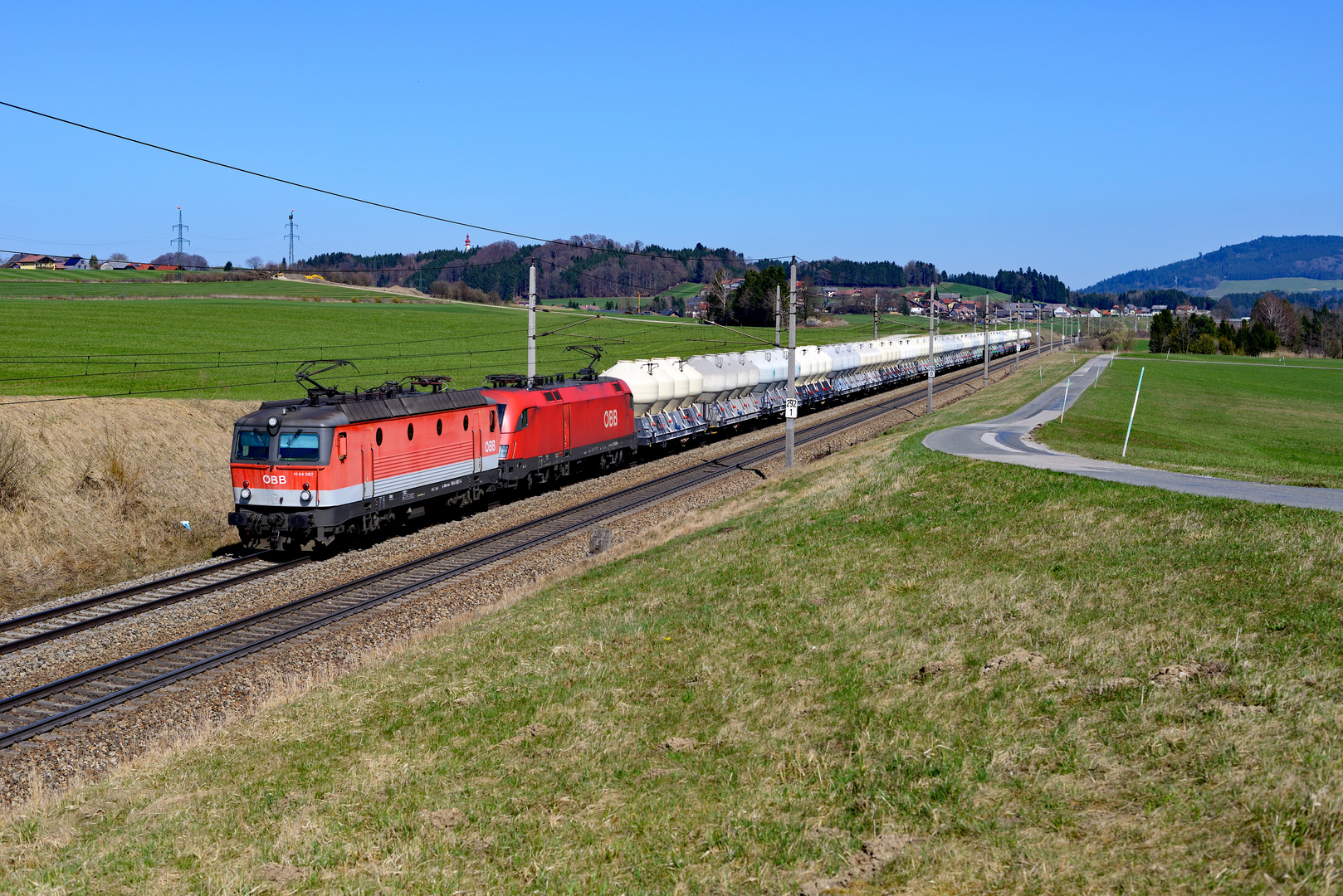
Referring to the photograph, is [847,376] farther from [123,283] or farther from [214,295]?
[123,283]

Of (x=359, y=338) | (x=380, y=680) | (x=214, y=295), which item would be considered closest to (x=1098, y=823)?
(x=380, y=680)

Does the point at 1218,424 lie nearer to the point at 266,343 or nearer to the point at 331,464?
the point at 331,464

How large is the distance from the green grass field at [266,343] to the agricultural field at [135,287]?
19.1 ft

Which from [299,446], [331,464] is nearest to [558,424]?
[331,464]

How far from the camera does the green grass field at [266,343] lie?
43906 millimetres

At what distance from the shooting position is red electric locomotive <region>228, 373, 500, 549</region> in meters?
24.4

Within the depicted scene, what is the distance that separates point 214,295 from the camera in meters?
101

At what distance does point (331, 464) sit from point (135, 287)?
3418 inches

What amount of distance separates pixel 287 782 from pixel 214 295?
333 feet

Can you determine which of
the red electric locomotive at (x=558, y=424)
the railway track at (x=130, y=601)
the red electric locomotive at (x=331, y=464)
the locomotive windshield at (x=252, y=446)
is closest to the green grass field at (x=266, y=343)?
the red electric locomotive at (x=558, y=424)

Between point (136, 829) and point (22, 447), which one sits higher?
point (22, 447)

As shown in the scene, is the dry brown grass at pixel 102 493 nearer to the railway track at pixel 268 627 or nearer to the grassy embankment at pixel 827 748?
the railway track at pixel 268 627

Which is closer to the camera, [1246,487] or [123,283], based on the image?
[1246,487]

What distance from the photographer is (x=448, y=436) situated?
97.1 feet
